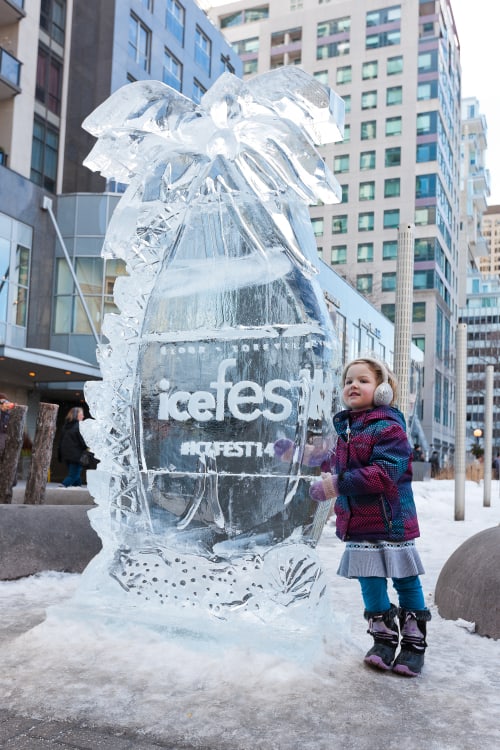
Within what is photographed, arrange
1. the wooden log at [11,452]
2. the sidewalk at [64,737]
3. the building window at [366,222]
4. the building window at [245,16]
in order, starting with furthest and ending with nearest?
the building window at [245,16], the building window at [366,222], the wooden log at [11,452], the sidewalk at [64,737]

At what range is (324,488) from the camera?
3762 millimetres

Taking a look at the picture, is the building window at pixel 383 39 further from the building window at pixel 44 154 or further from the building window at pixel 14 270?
the building window at pixel 14 270

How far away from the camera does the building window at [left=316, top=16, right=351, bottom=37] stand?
68.9 m

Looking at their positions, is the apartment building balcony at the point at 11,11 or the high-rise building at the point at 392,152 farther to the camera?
the high-rise building at the point at 392,152

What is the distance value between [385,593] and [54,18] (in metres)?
25.2

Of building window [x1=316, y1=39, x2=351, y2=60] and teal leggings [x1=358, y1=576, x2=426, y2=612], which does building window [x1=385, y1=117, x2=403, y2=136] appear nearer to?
building window [x1=316, y1=39, x2=351, y2=60]

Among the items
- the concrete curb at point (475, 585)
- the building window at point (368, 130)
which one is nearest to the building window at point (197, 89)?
the concrete curb at point (475, 585)

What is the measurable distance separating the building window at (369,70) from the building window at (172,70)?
41617mm

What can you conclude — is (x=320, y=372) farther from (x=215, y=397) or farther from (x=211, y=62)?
(x=211, y=62)

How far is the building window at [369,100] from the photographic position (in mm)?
66500

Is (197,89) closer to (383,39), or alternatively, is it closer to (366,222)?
(366,222)

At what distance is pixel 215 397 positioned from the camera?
14.0 feet

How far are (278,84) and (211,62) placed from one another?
100ft

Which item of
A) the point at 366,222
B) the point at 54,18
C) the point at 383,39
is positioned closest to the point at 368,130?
the point at 383,39
